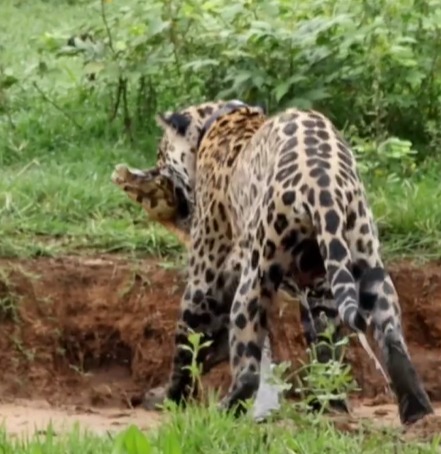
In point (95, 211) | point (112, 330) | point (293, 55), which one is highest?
point (293, 55)

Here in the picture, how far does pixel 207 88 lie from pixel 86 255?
1790 millimetres

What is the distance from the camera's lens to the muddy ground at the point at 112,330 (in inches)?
297

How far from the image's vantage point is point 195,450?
479cm

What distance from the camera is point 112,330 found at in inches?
308

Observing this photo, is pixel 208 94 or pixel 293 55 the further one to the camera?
pixel 208 94

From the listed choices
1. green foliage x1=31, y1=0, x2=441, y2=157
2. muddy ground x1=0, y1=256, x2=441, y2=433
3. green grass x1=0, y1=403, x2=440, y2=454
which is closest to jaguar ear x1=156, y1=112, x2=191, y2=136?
muddy ground x1=0, y1=256, x2=441, y2=433

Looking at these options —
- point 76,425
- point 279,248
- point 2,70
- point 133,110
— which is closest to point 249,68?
point 133,110

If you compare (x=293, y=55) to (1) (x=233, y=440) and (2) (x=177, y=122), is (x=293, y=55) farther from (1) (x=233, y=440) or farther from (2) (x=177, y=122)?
(1) (x=233, y=440)

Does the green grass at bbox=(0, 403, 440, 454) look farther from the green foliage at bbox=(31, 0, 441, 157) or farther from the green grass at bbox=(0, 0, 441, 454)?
the green foliage at bbox=(31, 0, 441, 157)

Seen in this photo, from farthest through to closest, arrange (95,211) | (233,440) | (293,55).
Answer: (293,55)
(95,211)
(233,440)

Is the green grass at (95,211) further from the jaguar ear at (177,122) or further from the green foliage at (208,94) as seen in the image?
the jaguar ear at (177,122)

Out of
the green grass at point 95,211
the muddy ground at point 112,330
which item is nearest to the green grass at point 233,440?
the green grass at point 95,211

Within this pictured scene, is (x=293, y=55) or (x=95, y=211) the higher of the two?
(x=293, y=55)

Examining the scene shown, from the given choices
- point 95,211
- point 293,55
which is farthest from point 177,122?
point 293,55
